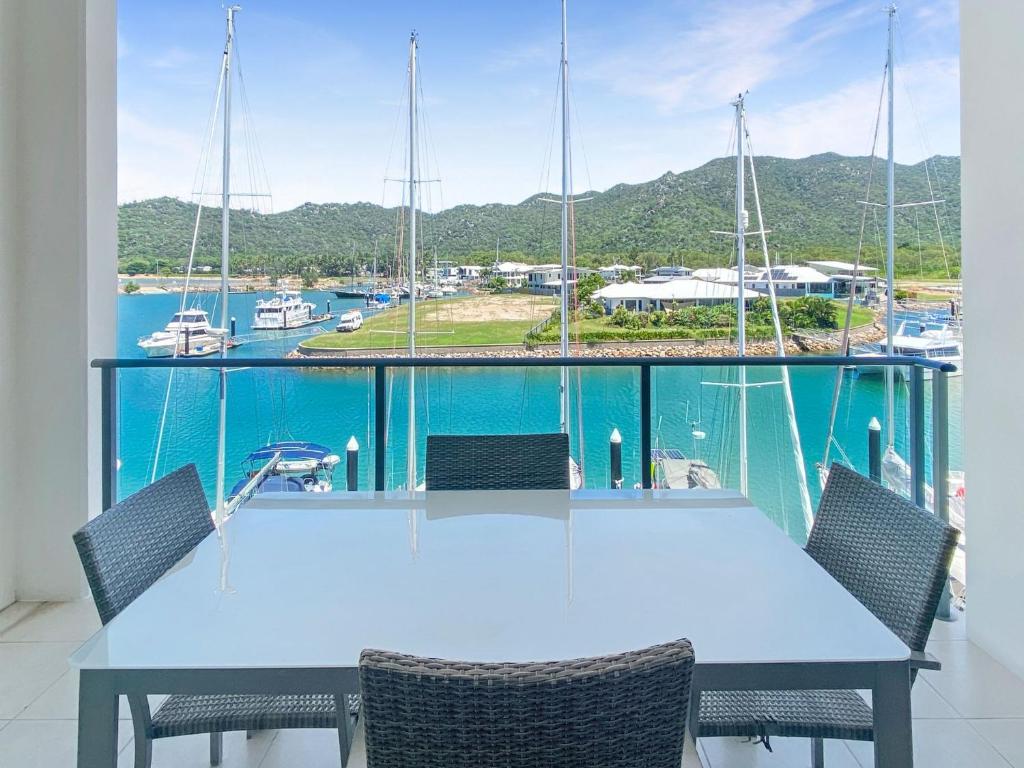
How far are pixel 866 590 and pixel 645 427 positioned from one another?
1596 mm

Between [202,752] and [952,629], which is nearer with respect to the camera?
[202,752]

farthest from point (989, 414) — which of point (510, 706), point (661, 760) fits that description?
point (510, 706)

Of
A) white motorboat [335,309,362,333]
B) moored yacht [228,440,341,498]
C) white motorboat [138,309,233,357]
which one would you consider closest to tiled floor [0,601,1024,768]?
moored yacht [228,440,341,498]

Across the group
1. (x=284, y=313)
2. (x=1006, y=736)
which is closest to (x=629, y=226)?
(x=284, y=313)

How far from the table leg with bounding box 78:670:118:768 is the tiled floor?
94 centimetres

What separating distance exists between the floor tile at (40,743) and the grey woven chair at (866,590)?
1673 mm

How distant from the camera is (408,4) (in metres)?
11.7

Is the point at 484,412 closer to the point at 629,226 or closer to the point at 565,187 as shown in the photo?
the point at 565,187

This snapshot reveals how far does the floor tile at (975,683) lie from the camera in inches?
88.7

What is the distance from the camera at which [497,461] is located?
2312 mm

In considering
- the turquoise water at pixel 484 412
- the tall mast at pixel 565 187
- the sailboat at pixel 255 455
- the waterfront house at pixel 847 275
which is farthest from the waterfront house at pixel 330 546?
the waterfront house at pixel 847 275

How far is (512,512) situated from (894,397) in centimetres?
224

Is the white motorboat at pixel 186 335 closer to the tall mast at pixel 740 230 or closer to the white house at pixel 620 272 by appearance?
the white house at pixel 620 272

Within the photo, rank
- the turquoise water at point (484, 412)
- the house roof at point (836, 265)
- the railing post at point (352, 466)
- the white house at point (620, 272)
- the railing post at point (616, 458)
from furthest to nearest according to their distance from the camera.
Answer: the white house at point (620, 272) → the house roof at point (836, 265) → the turquoise water at point (484, 412) → the railing post at point (616, 458) → the railing post at point (352, 466)
